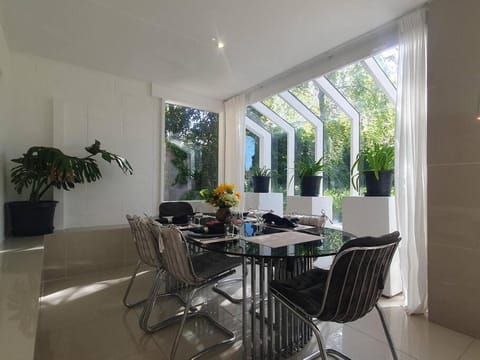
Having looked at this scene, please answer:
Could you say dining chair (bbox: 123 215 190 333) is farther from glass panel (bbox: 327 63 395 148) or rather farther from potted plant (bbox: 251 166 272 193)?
glass panel (bbox: 327 63 395 148)

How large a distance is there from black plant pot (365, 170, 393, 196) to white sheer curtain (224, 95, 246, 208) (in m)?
2.13

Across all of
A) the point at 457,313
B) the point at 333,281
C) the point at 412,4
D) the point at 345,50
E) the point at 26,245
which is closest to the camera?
the point at 333,281

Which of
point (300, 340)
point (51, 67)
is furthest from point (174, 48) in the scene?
point (300, 340)

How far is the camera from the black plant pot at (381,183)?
100 inches

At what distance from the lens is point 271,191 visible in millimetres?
4371

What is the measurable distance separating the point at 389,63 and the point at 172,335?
332 centimetres

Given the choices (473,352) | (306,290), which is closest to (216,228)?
(306,290)

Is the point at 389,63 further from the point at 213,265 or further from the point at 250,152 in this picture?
the point at 213,265

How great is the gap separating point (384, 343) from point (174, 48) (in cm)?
331

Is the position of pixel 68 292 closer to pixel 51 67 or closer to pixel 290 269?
pixel 290 269

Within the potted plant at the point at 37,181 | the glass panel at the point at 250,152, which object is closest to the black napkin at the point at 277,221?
the potted plant at the point at 37,181

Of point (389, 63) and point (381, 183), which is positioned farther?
point (389, 63)

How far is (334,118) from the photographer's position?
11.7 ft

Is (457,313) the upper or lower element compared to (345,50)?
lower
